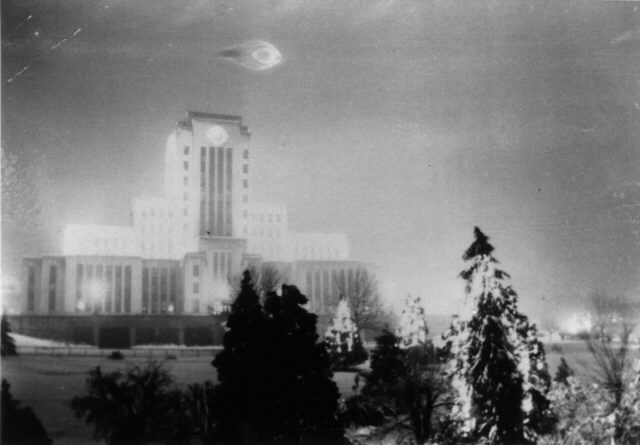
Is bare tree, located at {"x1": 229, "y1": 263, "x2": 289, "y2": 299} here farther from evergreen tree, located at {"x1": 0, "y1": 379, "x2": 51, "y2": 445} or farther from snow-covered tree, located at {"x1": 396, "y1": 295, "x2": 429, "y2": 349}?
evergreen tree, located at {"x1": 0, "y1": 379, "x2": 51, "y2": 445}

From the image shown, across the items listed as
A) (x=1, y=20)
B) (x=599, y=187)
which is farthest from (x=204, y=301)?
(x=599, y=187)

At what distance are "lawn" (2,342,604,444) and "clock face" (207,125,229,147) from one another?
11.9ft

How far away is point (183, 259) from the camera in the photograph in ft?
36.3

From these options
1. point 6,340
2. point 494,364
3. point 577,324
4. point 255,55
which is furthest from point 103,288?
point 577,324

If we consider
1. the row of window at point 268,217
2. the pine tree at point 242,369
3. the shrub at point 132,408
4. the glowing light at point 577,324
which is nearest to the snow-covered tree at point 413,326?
the glowing light at point 577,324

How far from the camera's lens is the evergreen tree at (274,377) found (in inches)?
311

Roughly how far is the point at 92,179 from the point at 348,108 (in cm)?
411

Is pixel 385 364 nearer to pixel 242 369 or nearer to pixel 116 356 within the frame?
pixel 242 369

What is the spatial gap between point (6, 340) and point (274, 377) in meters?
3.66

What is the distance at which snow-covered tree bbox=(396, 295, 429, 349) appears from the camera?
32.6 ft

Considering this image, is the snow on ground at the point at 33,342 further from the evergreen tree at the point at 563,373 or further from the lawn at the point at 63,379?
the evergreen tree at the point at 563,373

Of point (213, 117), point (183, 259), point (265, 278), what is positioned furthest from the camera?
point (183, 259)

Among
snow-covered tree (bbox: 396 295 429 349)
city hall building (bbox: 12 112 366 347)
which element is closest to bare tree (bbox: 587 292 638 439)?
snow-covered tree (bbox: 396 295 429 349)

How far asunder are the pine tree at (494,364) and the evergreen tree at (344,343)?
5.03 feet
